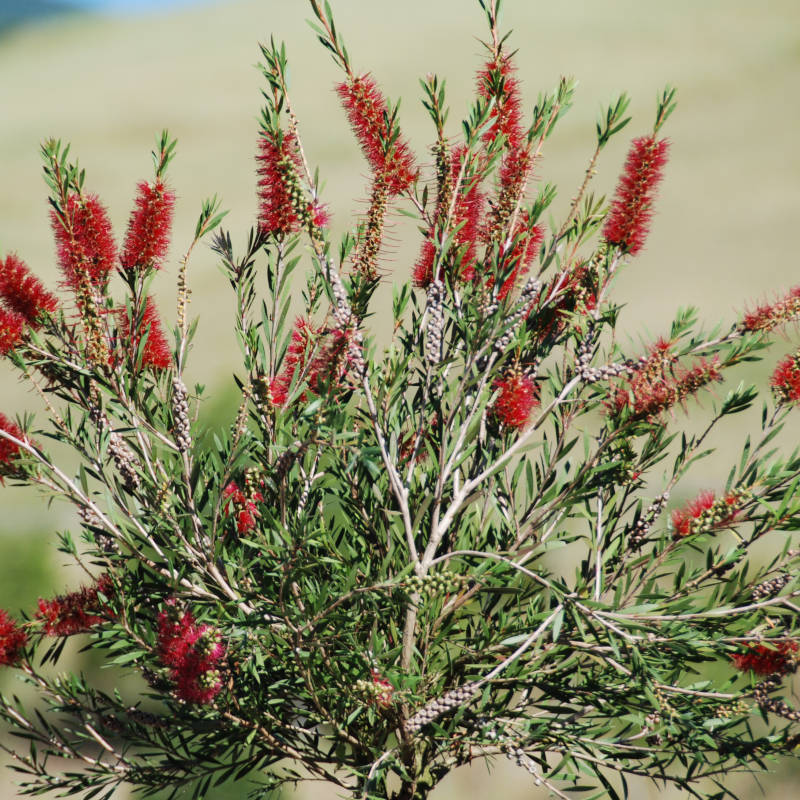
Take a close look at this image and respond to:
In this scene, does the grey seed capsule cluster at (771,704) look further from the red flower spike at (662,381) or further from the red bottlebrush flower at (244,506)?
the red bottlebrush flower at (244,506)

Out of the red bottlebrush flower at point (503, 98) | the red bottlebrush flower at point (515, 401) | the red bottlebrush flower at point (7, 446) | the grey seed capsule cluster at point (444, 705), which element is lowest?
the grey seed capsule cluster at point (444, 705)

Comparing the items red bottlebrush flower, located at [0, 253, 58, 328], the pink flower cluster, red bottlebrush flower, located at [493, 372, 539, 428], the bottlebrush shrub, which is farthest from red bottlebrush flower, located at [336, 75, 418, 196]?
the pink flower cluster

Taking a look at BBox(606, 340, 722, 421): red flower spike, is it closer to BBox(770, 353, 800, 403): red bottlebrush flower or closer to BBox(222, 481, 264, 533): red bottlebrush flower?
BBox(770, 353, 800, 403): red bottlebrush flower

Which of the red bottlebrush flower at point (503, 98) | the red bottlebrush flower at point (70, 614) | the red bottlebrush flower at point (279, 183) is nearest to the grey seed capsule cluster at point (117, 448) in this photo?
the red bottlebrush flower at point (70, 614)

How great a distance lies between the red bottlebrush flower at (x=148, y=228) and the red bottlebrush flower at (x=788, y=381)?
0.59m

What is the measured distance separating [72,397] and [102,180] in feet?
21.9

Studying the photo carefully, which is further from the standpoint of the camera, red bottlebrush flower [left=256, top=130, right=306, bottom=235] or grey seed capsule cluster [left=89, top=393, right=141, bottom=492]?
grey seed capsule cluster [left=89, top=393, right=141, bottom=492]

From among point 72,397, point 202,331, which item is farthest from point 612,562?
point 202,331

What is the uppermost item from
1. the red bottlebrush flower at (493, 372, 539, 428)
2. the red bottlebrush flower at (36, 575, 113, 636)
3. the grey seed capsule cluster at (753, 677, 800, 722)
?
the red bottlebrush flower at (493, 372, 539, 428)

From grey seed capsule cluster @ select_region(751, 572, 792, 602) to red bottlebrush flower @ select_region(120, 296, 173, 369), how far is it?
601 millimetres

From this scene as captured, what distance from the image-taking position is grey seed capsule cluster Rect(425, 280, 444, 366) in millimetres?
711

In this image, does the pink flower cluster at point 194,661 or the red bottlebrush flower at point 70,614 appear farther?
the red bottlebrush flower at point 70,614

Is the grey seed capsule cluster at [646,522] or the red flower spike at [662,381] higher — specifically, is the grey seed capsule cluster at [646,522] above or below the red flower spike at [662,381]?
below

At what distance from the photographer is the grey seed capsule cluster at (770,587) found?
2.37ft
